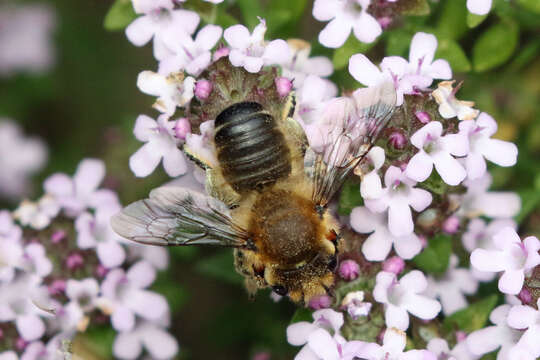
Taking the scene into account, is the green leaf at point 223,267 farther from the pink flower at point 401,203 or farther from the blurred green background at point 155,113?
the pink flower at point 401,203

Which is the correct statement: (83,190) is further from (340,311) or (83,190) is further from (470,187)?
(470,187)

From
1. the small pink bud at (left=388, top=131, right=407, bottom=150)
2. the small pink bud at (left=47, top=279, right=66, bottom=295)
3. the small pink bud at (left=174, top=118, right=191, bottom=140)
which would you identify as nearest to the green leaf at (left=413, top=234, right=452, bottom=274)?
the small pink bud at (left=388, top=131, right=407, bottom=150)

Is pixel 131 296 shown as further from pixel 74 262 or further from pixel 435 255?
pixel 435 255

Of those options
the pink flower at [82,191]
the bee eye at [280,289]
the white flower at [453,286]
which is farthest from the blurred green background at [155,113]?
the bee eye at [280,289]

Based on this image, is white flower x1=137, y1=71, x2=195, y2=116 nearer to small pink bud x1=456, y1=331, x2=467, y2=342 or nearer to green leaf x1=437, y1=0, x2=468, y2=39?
green leaf x1=437, y1=0, x2=468, y2=39

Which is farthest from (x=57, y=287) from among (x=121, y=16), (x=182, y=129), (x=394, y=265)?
(x=394, y=265)

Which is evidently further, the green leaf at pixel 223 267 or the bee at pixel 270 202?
the green leaf at pixel 223 267
